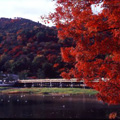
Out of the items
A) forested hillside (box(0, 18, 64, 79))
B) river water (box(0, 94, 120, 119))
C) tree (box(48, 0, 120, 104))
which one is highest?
forested hillside (box(0, 18, 64, 79))

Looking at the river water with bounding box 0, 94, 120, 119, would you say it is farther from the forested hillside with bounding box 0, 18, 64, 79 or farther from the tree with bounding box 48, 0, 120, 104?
the forested hillside with bounding box 0, 18, 64, 79

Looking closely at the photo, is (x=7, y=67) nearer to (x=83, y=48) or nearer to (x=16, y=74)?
(x=16, y=74)

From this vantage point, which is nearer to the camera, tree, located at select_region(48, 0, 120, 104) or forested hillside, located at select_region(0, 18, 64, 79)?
tree, located at select_region(48, 0, 120, 104)

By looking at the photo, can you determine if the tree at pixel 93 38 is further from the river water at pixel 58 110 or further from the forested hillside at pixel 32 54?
the forested hillside at pixel 32 54

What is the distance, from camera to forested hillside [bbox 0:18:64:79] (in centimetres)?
7531

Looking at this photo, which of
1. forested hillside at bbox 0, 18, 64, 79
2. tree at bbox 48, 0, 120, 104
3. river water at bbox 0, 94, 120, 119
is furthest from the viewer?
forested hillside at bbox 0, 18, 64, 79

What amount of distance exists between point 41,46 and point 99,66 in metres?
82.5

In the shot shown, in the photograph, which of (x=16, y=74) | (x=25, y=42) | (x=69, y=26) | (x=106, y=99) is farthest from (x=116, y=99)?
(x=25, y=42)

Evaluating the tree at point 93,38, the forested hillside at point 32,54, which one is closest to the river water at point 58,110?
the tree at point 93,38

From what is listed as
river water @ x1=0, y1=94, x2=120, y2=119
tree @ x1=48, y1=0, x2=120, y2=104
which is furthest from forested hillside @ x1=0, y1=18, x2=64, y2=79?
tree @ x1=48, y1=0, x2=120, y2=104

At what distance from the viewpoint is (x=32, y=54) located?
8662 cm

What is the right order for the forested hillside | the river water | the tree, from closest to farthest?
the tree < the river water < the forested hillside

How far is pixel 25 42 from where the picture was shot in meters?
100

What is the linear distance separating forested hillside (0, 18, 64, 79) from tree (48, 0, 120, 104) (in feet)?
158
